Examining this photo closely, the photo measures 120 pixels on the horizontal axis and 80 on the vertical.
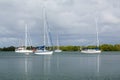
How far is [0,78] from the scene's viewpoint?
48.4m

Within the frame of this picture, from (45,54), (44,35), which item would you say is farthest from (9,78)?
(45,54)

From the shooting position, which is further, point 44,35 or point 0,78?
point 44,35

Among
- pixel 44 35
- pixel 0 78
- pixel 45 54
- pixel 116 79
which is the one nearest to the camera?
pixel 116 79

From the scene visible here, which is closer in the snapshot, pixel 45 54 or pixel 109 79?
pixel 109 79

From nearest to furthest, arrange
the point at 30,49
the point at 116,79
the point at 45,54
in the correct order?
1. the point at 116,79
2. the point at 45,54
3. the point at 30,49

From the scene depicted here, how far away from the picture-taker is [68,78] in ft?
157

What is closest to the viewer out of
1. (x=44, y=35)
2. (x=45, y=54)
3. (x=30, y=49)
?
(x=44, y=35)

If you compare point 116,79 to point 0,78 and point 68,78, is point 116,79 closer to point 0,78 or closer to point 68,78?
point 68,78

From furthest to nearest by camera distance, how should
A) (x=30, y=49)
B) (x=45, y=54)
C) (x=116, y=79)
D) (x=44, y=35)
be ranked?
(x=30, y=49) → (x=45, y=54) → (x=44, y=35) → (x=116, y=79)

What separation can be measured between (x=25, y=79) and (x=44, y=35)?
8196cm

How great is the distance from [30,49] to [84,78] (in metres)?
144

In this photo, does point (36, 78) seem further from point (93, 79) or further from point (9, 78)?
point (93, 79)

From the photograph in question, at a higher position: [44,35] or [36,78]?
[44,35]

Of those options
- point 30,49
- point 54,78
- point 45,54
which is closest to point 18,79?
point 54,78
